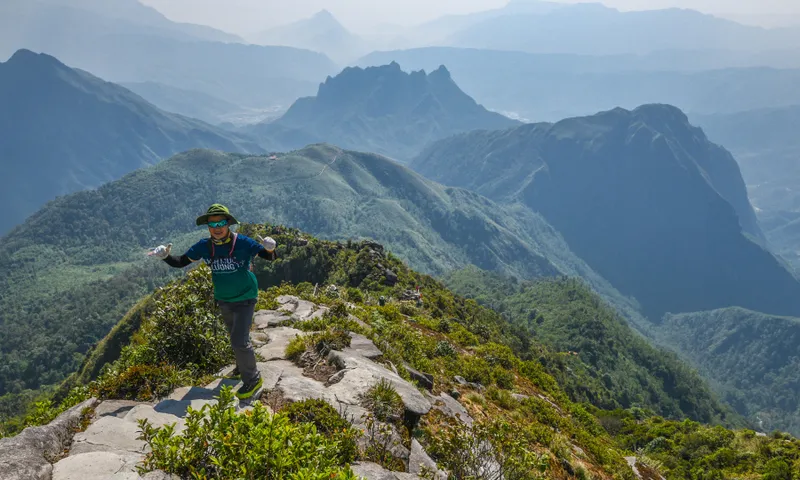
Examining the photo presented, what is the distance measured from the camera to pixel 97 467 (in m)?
6.20

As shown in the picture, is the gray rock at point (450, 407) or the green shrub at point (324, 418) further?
the gray rock at point (450, 407)

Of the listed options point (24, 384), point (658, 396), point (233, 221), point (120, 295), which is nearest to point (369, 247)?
point (233, 221)

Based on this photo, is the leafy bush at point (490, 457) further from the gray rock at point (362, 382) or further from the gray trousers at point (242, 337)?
the gray trousers at point (242, 337)

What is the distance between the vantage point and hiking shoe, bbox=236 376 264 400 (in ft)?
28.6

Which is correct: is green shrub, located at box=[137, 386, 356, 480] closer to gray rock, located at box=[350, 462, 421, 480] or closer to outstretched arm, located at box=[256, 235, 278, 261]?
gray rock, located at box=[350, 462, 421, 480]

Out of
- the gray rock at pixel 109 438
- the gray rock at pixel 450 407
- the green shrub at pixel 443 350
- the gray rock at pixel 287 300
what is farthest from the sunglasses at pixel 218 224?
the green shrub at pixel 443 350

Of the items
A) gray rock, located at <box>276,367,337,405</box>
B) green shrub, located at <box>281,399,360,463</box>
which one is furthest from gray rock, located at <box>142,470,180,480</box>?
gray rock, located at <box>276,367,337,405</box>

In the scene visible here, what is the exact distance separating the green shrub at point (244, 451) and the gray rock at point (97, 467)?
36 centimetres

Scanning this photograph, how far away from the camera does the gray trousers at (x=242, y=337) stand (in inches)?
364

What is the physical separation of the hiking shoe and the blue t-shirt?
191 centimetres

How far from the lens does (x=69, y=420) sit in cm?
756

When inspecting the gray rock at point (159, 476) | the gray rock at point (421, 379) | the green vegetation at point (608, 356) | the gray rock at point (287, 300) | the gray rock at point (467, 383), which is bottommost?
the green vegetation at point (608, 356)

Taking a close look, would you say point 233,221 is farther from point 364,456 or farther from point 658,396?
point 658,396

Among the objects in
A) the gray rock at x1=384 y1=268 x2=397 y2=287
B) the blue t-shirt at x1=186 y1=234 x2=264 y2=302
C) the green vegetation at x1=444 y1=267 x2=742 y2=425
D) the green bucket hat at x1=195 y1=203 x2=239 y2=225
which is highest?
the green bucket hat at x1=195 y1=203 x2=239 y2=225
